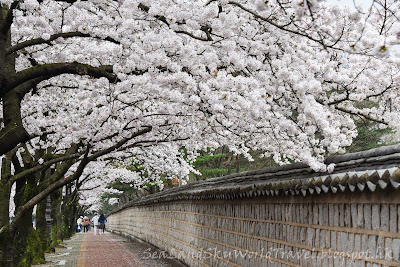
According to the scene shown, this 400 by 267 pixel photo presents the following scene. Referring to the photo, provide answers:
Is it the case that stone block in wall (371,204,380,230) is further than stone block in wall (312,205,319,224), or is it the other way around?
stone block in wall (312,205,319,224)

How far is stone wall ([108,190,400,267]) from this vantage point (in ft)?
16.2

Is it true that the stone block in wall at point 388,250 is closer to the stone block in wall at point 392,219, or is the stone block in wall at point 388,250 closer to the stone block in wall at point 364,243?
the stone block in wall at point 392,219

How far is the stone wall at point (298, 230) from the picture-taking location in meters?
4.95

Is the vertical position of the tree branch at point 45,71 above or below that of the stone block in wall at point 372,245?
Answer: above

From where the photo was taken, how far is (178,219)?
16203mm

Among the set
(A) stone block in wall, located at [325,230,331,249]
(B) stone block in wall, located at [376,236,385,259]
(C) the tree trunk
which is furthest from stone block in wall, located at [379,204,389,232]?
(C) the tree trunk

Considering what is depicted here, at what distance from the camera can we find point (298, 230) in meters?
6.86

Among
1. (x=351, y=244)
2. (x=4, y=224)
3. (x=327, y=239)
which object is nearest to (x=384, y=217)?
(x=351, y=244)

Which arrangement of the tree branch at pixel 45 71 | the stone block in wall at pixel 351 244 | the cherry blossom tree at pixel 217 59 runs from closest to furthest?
the stone block in wall at pixel 351 244 < the cherry blossom tree at pixel 217 59 < the tree branch at pixel 45 71

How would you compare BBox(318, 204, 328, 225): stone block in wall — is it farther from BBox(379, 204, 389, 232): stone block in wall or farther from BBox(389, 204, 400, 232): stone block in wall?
BBox(389, 204, 400, 232): stone block in wall

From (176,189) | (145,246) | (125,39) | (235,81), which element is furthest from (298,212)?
(145,246)

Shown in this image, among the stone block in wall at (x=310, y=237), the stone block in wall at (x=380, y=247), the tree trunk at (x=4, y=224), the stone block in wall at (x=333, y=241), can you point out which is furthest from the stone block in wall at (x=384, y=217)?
the tree trunk at (x=4, y=224)

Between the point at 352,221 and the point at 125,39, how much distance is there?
4487 millimetres

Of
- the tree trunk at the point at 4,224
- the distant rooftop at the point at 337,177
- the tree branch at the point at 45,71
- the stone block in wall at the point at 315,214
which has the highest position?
the tree branch at the point at 45,71
